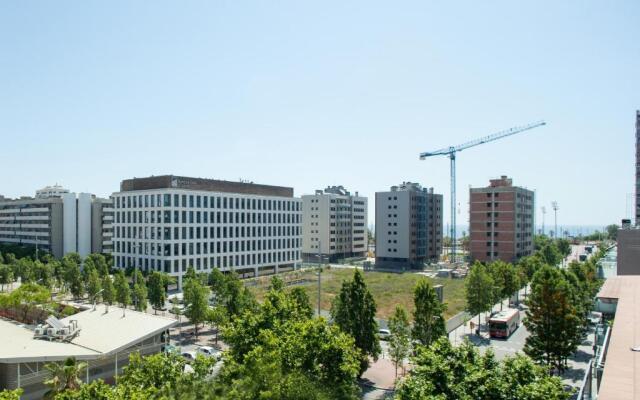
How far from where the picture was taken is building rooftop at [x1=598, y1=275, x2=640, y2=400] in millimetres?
14658

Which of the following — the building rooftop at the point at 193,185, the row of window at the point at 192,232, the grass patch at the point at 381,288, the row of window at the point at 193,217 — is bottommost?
the grass patch at the point at 381,288

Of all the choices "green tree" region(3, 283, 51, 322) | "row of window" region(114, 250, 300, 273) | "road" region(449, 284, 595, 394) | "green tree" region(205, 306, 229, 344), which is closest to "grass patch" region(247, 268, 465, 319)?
"road" region(449, 284, 595, 394)

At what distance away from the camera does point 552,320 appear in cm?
3544

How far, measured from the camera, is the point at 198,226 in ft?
266

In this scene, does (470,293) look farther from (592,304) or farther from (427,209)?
(427,209)

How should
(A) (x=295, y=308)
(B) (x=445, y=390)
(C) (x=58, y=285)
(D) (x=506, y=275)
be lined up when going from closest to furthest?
(B) (x=445, y=390)
(A) (x=295, y=308)
(D) (x=506, y=275)
(C) (x=58, y=285)

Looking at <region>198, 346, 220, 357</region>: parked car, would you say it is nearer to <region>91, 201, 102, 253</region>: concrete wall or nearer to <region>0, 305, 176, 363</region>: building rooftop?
<region>0, 305, 176, 363</region>: building rooftop

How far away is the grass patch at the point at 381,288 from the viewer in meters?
63.5

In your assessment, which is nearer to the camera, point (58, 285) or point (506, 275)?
point (506, 275)

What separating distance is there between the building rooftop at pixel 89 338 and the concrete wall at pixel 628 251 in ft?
200

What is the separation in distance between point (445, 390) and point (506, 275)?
48.2 m

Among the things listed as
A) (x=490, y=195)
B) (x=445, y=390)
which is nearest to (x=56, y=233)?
(x=490, y=195)

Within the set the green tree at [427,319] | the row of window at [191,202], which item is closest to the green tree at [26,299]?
the row of window at [191,202]

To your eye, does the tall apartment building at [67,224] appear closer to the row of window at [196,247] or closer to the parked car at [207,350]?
the row of window at [196,247]
